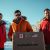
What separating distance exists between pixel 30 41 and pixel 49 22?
4.01 ft

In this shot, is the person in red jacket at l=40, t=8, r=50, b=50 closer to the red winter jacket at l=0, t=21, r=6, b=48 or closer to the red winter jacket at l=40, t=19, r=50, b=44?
the red winter jacket at l=40, t=19, r=50, b=44

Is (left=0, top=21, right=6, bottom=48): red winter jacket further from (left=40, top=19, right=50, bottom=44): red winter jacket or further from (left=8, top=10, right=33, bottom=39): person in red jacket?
(left=40, top=19, right=50, bottom=44): red winter jacket

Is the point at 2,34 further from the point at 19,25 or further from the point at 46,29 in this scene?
the point at 46,29

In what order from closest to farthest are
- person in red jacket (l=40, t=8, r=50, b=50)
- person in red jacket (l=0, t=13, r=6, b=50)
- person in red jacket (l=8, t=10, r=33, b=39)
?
person in red jacket (l=40, t=8, r=50, b=50), person in red jacket (l=8, t=10, r=33, b=39), person in red jacket (l=0, t=13, r=6, b=50)

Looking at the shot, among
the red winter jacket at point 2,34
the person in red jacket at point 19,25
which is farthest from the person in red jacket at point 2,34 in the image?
the person in red jacket at point 19,25

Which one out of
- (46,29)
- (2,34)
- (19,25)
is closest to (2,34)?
(2,34)

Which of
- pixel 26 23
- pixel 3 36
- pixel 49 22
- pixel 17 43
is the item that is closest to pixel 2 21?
pixel 3 36

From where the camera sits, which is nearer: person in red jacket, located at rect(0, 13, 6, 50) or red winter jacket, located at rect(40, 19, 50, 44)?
red winter jacket, located at rect(40, 19, 50, 44)

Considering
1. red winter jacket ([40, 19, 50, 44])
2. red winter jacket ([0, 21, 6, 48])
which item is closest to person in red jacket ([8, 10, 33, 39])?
red winter jacket ([40, 19, 50, 44])

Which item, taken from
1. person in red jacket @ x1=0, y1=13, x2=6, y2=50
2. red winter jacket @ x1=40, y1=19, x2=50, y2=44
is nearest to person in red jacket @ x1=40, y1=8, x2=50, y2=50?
red winter jacket @ x1=40, y1=19, x2=50, y2=44

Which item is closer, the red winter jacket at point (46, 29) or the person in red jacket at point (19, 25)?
the red winter jacket at point (46, 29)

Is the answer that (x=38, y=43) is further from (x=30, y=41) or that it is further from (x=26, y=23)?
(x=26, y=23)

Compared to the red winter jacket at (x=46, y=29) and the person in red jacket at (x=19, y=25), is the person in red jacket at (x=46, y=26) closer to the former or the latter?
the red winter jacket at (x=46, y=29)

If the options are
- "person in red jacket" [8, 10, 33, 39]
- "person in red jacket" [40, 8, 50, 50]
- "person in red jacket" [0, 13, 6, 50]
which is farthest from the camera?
"person in red jacket" [0, 13, 6, 50]
